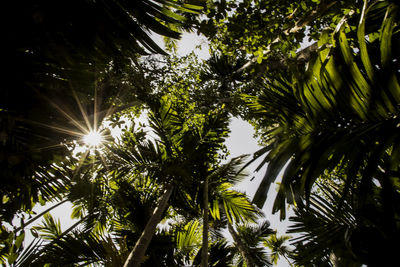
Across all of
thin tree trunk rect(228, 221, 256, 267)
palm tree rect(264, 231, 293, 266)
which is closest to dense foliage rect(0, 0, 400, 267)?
thin tree trunk rect(228, 221, 256, 267)

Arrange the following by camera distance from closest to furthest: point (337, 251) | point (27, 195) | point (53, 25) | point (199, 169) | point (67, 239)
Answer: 1. point (53, 25)
2. point (337, 251)
3. point (27, 195)
4. point (67, 239)
5. point (199, 169)

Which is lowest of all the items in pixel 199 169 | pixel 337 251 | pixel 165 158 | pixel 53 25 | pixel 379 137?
pixel 337 251

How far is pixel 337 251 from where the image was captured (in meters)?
1.46

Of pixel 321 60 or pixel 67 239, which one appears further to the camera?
pixel 67 239

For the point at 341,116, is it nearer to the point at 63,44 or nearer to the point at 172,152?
the point at 63,44

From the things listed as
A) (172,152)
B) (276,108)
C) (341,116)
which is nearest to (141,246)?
(172,152)

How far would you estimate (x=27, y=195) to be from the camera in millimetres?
1853

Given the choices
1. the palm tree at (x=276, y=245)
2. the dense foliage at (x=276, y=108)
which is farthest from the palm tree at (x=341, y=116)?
the palm tree at (x=276, y=245)

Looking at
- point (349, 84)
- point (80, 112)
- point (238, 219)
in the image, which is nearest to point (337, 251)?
point (349, 84)

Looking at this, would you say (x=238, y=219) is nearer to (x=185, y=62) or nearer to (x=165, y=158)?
(x=165, y=158)

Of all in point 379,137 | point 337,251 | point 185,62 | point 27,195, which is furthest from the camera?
point 185,62

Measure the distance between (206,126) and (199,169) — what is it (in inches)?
33.7

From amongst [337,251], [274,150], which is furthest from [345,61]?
[337,251]

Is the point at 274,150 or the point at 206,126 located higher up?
the point at 206,126
